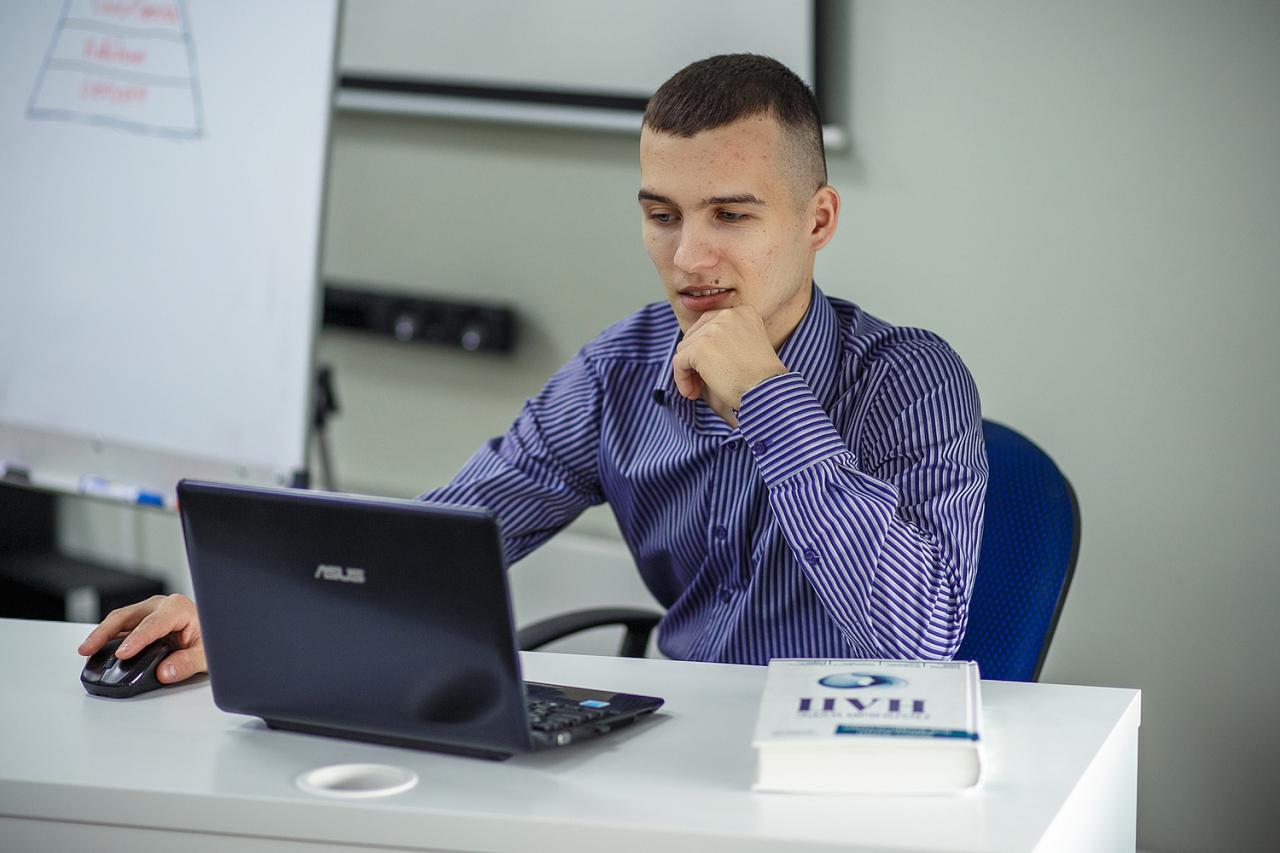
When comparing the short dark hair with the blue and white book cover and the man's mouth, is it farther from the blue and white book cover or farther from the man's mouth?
the blue and white book cover

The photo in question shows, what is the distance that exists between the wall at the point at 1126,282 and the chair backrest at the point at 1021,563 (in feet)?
1.81

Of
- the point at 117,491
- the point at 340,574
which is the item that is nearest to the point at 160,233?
the point at 117,491

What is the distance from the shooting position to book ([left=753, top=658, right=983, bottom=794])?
99cm

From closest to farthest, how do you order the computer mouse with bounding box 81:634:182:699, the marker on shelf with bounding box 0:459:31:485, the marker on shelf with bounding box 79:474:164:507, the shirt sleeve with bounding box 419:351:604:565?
the computer mouse with bounding box 81:634:182:699 → the shirt sleeve with bounding box 419:351:604:565 → the marker on shelf with bounding box 79:474:164:507 → the marker on shelf with bounding box 0:459:31:485

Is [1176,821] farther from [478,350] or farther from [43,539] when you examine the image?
[43,539]

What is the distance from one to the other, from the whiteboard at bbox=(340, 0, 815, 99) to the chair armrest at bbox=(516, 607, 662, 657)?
949mm

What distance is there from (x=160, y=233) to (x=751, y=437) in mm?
1301

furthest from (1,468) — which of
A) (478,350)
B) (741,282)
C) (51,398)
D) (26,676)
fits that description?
(741,282)

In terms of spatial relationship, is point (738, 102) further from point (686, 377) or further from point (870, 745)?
point (870, 745)

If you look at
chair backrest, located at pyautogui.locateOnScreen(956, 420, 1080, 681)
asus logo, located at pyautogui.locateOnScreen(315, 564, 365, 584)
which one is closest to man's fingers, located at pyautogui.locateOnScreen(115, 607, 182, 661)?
asus logo, located at pyautogui.locateOnScreen(315, 564, 365, 584)

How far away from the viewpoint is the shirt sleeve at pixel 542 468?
5.59 feet

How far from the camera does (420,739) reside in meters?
1.09

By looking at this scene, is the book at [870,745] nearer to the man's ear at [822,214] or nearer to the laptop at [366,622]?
the laptop at [366,622]

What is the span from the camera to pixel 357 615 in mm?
1072
